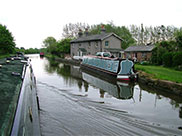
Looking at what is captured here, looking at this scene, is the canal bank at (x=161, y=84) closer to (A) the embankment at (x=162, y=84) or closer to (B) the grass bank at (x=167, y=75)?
(A) the embankment at (x=162, y=84)

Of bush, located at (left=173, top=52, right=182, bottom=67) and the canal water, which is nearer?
the canal water

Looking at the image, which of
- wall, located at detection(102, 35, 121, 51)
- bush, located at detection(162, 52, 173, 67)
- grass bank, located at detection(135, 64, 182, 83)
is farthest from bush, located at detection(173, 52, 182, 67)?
wall, located at detection(102, 35, 121, 51)

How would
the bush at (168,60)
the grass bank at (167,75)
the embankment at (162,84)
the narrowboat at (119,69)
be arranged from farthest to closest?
the bush at (168,60)
the narrowboat at (119,69)
the grass bank at (167,75)
the embankment at (162,84)

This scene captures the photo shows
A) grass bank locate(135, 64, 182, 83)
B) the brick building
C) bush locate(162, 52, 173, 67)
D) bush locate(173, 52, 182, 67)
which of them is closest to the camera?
grass bank locate(135, 64, 182, 83)

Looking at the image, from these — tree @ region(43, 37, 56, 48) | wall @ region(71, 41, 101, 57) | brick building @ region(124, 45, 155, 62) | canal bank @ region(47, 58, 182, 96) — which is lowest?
canal bank @ region(47, 58, 182, 96)

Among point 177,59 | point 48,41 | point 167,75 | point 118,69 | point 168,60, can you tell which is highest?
point 48,41

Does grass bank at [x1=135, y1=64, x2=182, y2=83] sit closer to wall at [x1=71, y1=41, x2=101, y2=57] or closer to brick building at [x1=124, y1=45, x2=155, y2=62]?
brick building at [x1=124, y1=45, x2=155, y2=62]

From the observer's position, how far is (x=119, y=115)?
6215 mm

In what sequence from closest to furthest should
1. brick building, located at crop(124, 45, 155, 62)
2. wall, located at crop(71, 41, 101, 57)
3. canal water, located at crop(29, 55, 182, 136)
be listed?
canal water, located at crop(29, 55, 182, 136) → brick building, located at crop(124, 45, 155, 62) → wall, located at crop(71, 41, 101, 57)

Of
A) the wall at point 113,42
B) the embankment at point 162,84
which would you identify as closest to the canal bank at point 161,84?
the embankment at point 162,84

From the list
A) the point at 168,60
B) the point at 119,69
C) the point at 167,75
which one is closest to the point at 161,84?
the point at 167,75

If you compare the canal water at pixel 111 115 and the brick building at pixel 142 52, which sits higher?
the brick building at pixel 142 52

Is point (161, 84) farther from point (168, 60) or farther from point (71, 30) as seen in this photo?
point (71, 30)

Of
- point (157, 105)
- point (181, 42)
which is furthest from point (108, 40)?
point (157, 105)
